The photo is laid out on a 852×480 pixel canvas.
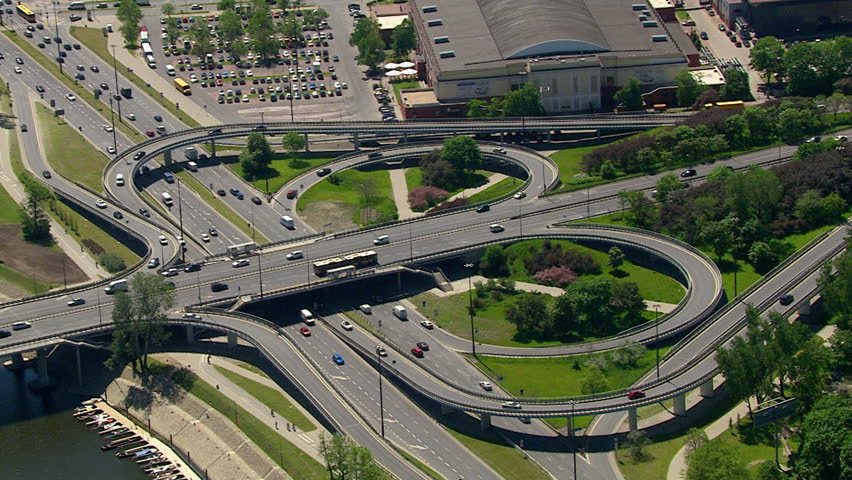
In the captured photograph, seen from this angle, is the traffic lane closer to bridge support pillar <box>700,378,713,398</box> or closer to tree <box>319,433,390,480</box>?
tree <box>319,433,390,480</box>

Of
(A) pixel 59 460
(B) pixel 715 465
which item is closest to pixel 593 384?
(B) pixel 715 465

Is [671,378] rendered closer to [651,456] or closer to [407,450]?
[651,456]

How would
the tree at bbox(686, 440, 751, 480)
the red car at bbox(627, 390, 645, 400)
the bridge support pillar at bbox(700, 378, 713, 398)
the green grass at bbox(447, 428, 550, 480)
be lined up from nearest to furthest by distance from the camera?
1. the tree at bbox(686, 440, 751, 480)
2. the green grass at bbox(447, 428, 550, 480)
3. the red car at bbox(627, 390, 645, 400)
4. the bridge support pillar at bbox(700, 378, 713, 398)

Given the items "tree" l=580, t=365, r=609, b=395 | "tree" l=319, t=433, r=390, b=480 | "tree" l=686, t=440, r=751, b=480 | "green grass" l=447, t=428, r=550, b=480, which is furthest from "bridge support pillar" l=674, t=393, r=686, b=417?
"tree" l=319, t=433, r=390, b=480

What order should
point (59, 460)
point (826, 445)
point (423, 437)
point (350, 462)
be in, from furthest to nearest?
point (59, 460) < point (423, 437) < point (350, 462) < point (826, 445)

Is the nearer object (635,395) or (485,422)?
(635,395)

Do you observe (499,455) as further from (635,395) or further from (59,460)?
(59,460)
